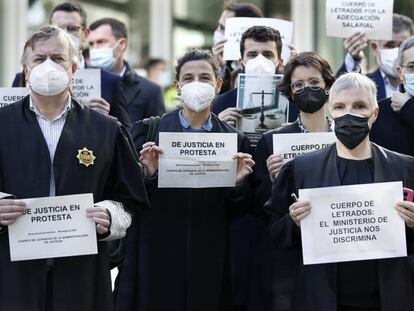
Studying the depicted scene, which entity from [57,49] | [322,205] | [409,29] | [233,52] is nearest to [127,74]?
[233,52]

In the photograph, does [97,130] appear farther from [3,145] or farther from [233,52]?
[233,52]

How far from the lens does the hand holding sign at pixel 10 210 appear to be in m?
4.82

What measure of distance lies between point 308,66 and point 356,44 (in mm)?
1468

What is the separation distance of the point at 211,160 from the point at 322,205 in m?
0.98

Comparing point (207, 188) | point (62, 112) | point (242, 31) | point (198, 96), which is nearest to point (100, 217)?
point (62, 112)

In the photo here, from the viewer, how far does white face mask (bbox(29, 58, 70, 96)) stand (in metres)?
5.04

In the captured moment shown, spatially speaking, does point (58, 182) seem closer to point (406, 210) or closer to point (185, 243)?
point (185, 243)

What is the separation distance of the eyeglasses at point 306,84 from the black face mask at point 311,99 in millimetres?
28

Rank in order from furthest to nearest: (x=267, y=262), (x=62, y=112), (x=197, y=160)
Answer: (x=267, y=262) → (x=197, y=160) → (x=62, y=112)

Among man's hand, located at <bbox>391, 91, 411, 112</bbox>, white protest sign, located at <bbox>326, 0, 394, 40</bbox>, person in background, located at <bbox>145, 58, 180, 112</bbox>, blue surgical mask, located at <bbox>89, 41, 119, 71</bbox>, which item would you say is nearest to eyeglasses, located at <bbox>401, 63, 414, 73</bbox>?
man's hand, located at <bbox>391, 91, 411, 112</bbox>

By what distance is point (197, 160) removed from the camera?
18.9 feet

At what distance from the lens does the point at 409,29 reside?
803cm

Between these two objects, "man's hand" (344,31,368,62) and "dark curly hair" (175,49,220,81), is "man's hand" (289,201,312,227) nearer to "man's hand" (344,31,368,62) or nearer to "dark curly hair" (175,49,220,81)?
"dark curly hair" (175,49,220,81)

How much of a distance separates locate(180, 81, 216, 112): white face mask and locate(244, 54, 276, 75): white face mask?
714mm
